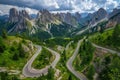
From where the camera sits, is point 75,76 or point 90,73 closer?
point 90,73

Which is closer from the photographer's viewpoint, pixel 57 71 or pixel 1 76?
pixel 1 76

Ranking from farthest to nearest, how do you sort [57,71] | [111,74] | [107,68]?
[57,71], [107,68], [111,74]

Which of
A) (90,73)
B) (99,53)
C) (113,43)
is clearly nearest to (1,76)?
(90,73)

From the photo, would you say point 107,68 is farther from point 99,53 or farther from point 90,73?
point 99,53

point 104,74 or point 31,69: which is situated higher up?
point 104,74

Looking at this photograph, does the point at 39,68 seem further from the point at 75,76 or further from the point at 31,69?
the point at 75,76

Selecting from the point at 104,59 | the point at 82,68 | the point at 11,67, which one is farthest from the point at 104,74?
the point at 11,67

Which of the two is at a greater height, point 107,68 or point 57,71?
point 107,68

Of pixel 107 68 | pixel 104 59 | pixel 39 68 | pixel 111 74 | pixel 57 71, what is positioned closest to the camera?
pixel 111 74

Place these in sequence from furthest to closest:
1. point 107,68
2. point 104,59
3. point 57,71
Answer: point 57,71
point 104,59
point 107,68
